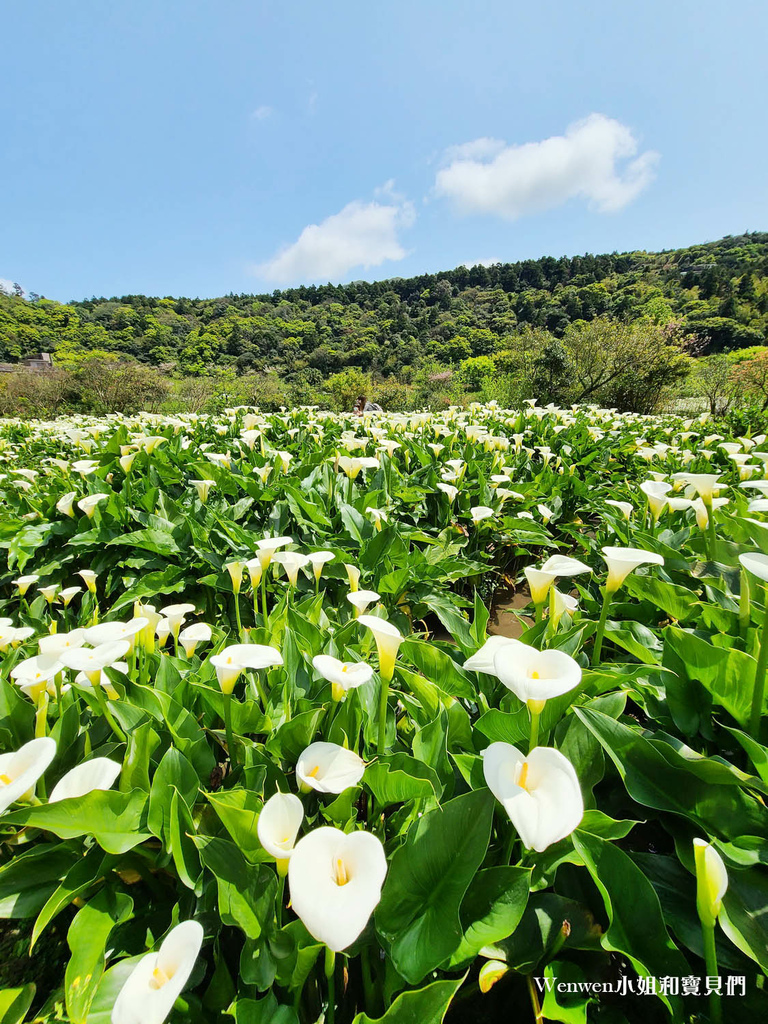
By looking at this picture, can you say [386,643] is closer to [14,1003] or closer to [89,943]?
[89,943]

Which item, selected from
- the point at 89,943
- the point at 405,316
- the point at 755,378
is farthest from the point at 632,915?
the point at 405,316

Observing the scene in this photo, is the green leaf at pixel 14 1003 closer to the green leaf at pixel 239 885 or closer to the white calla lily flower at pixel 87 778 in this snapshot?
the white calla lily flower at pixel 87 778

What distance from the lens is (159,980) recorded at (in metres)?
0.63

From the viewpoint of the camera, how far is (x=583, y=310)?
51.6 meters

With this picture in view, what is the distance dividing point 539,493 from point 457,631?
1885 mm

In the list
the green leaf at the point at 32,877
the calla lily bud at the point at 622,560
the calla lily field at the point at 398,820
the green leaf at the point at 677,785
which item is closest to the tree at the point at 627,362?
the calla lily field at the point at 398,820

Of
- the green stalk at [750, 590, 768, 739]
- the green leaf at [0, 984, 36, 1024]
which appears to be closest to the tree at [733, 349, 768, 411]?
the green stalk at [750, 590, 768, 739]

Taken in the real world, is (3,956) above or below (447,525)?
below

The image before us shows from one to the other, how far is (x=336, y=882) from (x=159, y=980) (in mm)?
266

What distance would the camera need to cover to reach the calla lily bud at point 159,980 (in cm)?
56

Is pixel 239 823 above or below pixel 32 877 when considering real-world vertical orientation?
above

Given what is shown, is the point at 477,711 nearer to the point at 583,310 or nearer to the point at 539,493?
the point at 539,493

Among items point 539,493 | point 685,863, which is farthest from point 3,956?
point 539,493

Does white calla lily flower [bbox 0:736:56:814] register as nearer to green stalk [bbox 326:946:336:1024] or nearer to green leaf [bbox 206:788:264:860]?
green leaf [bbox 206:788:264:860]
